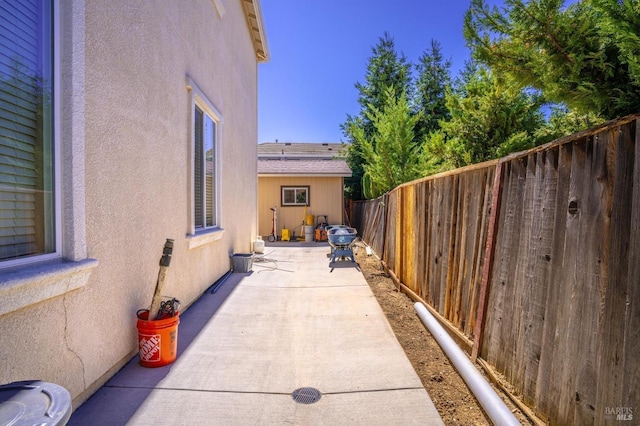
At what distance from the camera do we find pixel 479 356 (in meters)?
2.89

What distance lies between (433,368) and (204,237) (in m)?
3.62

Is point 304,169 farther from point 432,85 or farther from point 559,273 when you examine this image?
point 559,273

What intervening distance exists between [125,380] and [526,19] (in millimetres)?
4856

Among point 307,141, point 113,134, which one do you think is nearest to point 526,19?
point 113,134

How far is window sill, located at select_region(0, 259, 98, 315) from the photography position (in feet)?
5.91

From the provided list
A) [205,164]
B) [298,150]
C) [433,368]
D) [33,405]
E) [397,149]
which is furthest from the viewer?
[298,150]

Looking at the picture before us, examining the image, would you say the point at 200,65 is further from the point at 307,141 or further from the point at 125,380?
the point at 307,141

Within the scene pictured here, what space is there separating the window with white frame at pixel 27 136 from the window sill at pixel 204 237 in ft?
7.50

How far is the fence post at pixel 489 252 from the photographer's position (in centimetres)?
277

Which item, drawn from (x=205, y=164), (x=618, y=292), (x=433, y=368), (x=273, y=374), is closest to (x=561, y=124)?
(x=433, y=368)

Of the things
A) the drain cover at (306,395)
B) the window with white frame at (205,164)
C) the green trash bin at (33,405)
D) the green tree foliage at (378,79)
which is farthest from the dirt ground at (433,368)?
the green tree foliage at (378,79)

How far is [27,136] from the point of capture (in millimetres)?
2137

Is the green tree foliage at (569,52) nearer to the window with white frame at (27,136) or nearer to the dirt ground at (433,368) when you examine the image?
the dirt ground at (433,368)

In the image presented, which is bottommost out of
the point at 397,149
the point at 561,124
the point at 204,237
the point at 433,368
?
the point at 433,368
